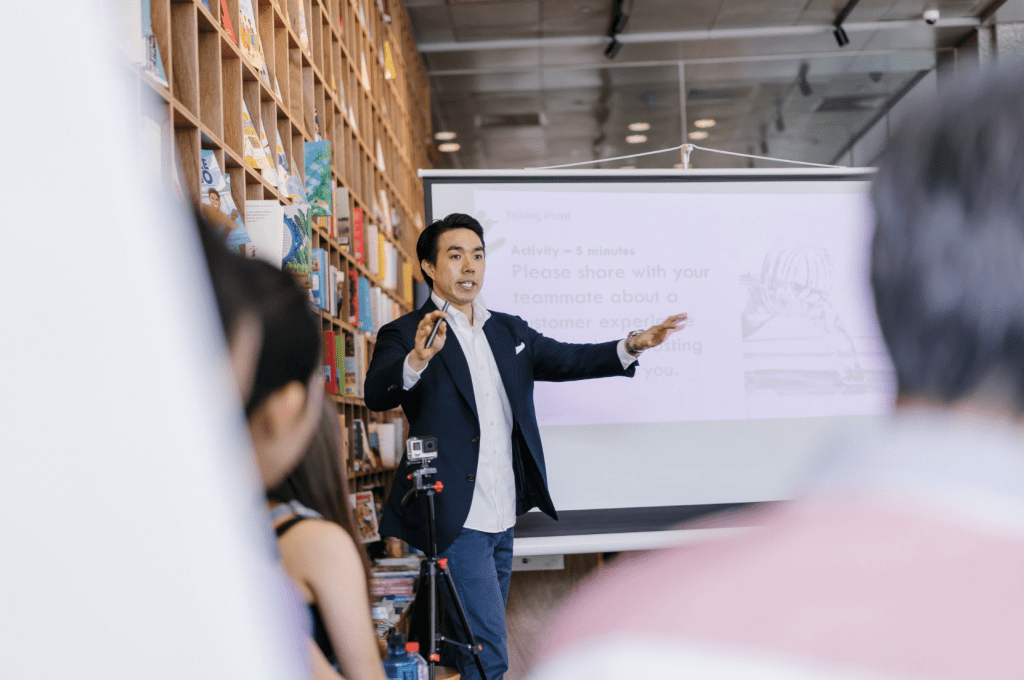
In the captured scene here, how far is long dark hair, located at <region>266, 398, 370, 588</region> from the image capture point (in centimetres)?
78

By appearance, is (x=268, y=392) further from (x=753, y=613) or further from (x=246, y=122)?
(x=246, y=122)

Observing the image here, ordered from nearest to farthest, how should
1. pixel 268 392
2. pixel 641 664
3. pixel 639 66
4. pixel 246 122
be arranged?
pixel 641 664, pixel 268 392, pixel 246 122, pixel 639 66

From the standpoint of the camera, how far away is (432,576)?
7.22 feet

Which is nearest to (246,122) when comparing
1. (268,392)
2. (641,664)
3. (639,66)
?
(268,392)

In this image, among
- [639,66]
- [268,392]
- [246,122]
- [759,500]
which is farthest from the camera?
[639,66]

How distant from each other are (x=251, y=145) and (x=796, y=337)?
2097 mm

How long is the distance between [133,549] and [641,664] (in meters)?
0.24

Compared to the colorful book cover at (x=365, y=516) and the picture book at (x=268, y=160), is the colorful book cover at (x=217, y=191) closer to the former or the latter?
the picture book at (x=268, y=160)

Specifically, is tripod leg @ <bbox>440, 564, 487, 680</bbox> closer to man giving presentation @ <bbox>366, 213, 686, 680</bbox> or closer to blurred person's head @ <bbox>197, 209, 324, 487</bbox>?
man giving presentation @ <bbox>366, 213, 686, 680</bbox>

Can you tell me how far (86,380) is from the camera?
1.36 ft

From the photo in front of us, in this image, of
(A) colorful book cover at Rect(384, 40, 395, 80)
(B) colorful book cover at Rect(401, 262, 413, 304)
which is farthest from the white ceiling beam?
(B) colorful book cover at Rect(401, 262, 413, 304)

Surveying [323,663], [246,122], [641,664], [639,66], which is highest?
[639,66]

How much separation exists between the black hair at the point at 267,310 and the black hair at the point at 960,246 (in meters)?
0.41

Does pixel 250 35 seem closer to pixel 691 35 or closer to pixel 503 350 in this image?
pixel 503 350
